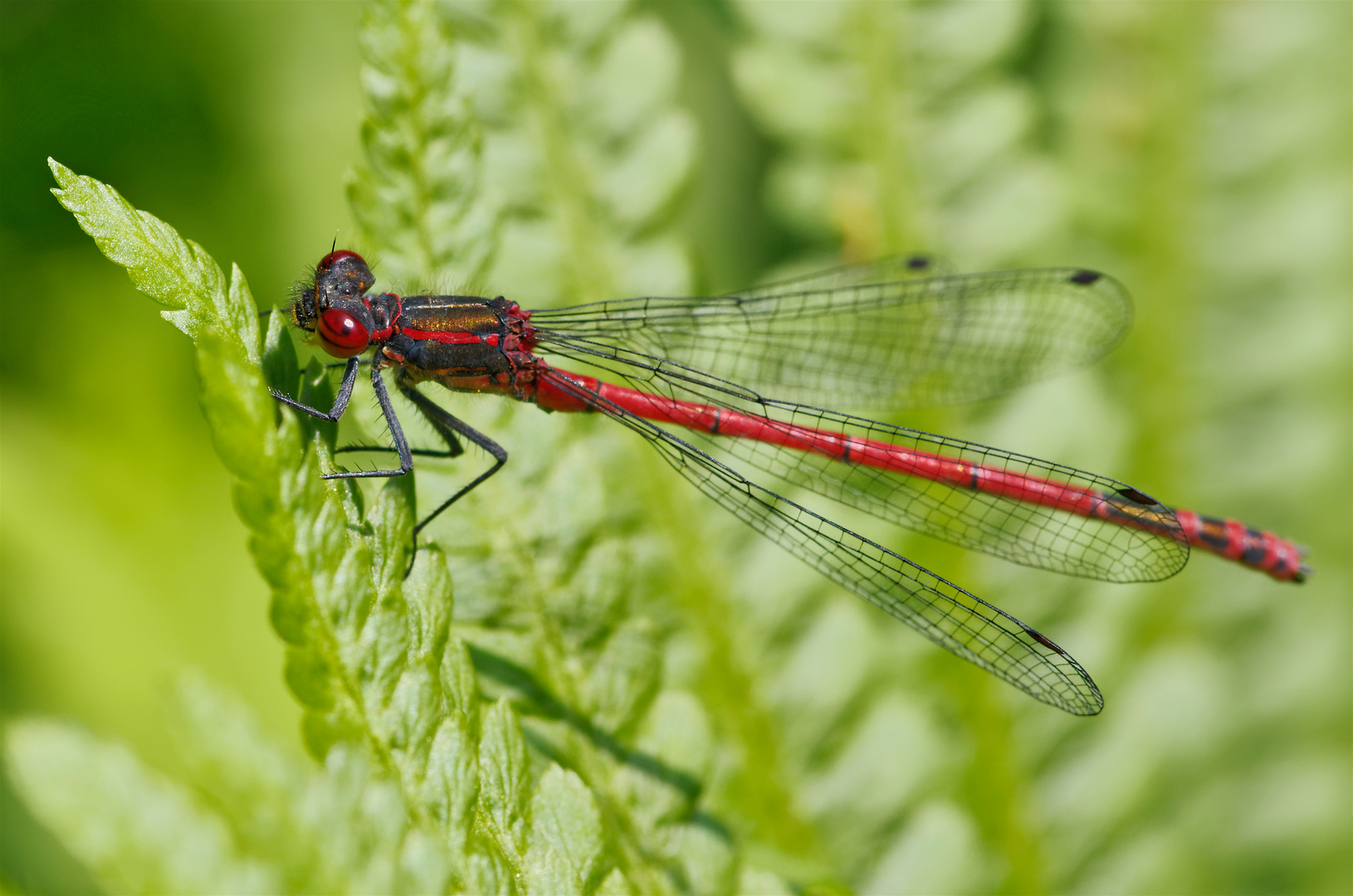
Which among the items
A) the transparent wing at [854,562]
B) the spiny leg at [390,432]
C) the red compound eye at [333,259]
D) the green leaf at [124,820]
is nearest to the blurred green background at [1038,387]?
the transparent wing at [854,562]

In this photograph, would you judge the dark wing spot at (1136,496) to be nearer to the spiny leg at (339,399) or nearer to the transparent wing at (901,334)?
the transparent wing at (901,334)

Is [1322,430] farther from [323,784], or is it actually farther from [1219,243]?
[323,784]

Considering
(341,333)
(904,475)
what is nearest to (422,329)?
(341,333)

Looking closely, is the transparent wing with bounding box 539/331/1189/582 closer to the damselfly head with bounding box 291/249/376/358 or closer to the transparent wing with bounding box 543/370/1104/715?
the transparent wing with bounding box 543/370/1104/715

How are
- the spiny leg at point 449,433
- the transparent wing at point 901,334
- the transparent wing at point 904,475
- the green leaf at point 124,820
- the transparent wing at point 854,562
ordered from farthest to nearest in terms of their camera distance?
1. the transparent wing at point 901,334
2. the transparent wing at point 904,475
3. the transparent wing at point 854,562
4. the spiny leg at point 449,433
5. the green leaf at point 124,820

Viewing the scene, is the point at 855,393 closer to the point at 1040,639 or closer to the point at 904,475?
the point at 904,475

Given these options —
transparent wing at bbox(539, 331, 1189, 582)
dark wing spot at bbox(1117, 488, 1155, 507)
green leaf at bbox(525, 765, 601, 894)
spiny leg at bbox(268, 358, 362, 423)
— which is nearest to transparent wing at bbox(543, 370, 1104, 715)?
transparent wing at bbox(539, 331, 1189, 582)

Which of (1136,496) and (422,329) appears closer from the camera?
(1136,496)

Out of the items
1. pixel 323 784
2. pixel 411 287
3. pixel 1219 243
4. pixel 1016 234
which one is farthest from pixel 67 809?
pixel 1219 243
